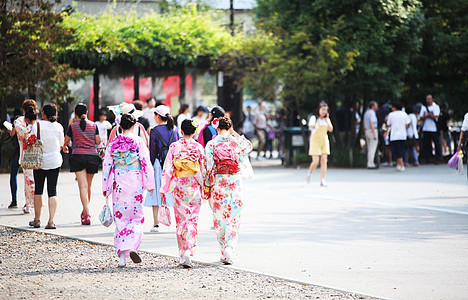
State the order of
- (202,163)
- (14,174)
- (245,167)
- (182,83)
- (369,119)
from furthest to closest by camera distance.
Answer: (182,83), (369,119), (14,174), (245,167), (202,163)

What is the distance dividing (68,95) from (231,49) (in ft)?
18.1

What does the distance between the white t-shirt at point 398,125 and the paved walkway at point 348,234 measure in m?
3.53

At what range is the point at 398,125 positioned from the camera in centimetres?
2056

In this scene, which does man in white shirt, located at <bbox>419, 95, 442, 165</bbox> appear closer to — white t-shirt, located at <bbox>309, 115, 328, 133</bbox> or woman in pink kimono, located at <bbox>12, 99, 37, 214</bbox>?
white t-shirt, located at <bbox>309, 115, 328, 133</bbox>

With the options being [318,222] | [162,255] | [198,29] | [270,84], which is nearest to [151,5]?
[198,29]

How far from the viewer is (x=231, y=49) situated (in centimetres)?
2327

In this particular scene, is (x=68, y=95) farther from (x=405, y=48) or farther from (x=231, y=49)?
(x=405, y=48)

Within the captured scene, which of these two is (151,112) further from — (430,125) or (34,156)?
(430,125)

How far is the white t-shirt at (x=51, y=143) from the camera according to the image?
34.0ft

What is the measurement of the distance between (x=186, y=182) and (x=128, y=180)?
0.65 meters

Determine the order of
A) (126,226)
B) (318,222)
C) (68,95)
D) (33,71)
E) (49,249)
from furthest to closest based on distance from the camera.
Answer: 1. (68,95)
2. (33,71)
3. (318,222)
4. (49,249)
5. (126,226)

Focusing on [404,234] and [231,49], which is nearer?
[404,234]

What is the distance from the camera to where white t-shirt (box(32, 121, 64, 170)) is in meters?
10.4

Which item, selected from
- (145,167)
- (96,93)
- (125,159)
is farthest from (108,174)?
(96,93)
